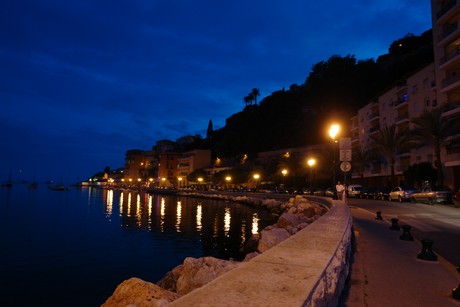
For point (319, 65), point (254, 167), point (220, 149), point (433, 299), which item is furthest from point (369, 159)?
point (220, 149)

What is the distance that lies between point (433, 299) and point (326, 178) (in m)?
59.6

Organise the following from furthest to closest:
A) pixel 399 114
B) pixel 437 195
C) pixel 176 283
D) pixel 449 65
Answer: pixel 399 114 → pixel 449 65 → pixel 437 195 → pixel 176 283

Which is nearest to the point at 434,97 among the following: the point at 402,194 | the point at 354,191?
the point at 354,191

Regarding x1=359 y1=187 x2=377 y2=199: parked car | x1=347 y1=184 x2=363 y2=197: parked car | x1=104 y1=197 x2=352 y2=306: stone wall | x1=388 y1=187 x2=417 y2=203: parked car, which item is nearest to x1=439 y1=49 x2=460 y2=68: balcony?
x1=388 y1=187 x2=417 y2=203: parked car

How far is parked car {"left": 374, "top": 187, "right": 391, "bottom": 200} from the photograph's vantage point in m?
40.6

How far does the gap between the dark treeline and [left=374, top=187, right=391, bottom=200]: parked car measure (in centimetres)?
3887

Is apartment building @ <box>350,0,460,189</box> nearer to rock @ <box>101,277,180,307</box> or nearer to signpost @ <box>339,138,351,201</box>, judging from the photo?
signpost @ <box>339,138,351,201</box>

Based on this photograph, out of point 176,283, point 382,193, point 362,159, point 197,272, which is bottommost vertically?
point 176,283

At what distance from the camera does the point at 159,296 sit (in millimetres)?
6621

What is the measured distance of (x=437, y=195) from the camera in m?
29.4

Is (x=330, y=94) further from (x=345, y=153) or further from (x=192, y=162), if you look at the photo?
(x=345, y=153)

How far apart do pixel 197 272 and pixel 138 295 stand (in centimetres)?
229

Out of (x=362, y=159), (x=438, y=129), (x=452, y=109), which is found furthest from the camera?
(x=362, y=159)

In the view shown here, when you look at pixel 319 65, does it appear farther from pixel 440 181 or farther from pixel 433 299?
pixel 433 299
